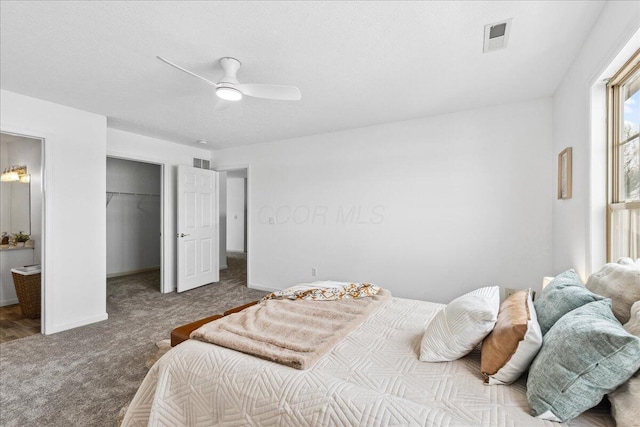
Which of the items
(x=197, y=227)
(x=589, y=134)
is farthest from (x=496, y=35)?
(x=197, y=227)

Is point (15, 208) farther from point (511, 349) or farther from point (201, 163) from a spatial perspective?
point (511, 349)

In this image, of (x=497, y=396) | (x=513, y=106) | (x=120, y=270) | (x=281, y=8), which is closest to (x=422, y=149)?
(x=513, y=106)

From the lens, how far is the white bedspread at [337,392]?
42.1 inches

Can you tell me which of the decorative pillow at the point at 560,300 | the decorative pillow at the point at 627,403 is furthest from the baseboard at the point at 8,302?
the decorative pillow at the point at 627,403

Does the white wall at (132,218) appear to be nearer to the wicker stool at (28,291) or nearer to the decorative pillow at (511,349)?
the wicker stool at (28,291)

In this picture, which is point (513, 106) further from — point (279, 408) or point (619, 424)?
point (279, 408)

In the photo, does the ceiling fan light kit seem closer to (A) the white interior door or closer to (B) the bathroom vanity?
(A) the white interior door

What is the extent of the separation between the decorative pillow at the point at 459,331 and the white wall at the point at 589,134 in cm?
122

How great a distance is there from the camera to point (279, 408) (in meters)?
1.19

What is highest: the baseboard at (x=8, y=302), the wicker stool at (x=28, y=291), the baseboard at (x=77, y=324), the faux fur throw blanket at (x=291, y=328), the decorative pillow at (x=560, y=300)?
the decorative pillow at (x=560, y=300)

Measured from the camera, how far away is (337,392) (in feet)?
3.89

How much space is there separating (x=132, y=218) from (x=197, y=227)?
2147 millimetres

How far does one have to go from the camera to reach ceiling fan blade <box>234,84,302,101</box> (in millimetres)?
2182

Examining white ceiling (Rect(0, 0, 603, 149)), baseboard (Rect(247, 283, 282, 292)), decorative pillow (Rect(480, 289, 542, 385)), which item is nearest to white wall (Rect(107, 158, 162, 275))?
baseboard (Rect(247, 283, 282, 292))
